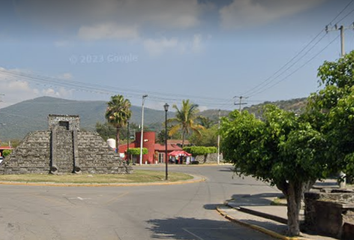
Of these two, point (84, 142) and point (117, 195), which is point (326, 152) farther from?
point (84, 142)

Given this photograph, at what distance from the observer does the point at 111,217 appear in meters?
15.6

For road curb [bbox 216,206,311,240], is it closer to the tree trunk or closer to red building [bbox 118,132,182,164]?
the tree trunk

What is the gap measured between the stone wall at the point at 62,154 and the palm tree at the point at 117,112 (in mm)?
22567

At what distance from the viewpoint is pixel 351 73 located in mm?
11359

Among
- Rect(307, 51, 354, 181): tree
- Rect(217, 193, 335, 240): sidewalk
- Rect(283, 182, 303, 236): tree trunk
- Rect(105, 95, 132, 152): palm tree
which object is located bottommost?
Rect(217, 193, 335, 240): sidewalk

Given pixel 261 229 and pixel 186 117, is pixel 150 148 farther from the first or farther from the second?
pixel 261 229

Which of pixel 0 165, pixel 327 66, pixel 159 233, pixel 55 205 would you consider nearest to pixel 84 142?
pixel 0 165

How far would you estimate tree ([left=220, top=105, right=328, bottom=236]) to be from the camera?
1057 centimetres

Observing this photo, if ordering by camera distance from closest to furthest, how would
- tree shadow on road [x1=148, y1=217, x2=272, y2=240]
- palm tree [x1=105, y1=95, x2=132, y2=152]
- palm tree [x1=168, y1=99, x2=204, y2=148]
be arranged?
tree shadow on road [x1=148, y1=217, x2=272, y2=240]
palm tree [x1=105, y1=95, x2=132, y2=152]
palm tree [x1=168, y1=99, x2=204, y2=148]

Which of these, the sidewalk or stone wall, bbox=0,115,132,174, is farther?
stone wall, bbox=0,115,132,174

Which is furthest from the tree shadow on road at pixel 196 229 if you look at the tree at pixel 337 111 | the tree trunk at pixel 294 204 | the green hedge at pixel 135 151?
the green hedge at pixel 135 151

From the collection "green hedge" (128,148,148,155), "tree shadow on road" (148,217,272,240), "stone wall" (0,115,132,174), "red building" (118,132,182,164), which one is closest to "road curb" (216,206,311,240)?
"tree shadow on road" (148,217,272,240)

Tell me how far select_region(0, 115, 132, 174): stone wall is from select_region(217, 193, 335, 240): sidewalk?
18.9 metres

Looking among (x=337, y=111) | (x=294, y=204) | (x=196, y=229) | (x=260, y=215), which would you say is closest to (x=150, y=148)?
(x=260, y=215)
